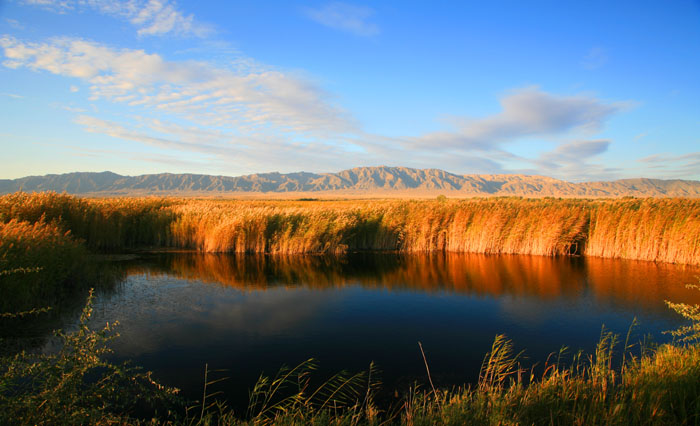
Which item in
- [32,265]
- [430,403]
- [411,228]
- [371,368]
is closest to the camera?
[430,403]

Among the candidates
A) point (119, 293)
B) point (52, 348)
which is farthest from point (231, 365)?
point (119, 293)

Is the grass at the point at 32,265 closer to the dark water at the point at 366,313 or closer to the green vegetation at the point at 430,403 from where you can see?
the dark water at the point at 366,313

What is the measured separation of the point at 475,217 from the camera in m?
21.4

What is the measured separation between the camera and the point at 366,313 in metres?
10.6

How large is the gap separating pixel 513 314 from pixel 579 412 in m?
6.26

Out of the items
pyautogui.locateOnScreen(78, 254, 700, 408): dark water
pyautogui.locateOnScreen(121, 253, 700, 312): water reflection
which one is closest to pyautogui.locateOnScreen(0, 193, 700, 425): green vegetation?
pyautogui.locateOnScreen(78, 254, 700, 408): dark water

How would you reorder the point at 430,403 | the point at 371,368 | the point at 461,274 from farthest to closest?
the point at 461,274 < the point at 371,368 < the point at 430,403

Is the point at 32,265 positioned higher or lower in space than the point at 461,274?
higher

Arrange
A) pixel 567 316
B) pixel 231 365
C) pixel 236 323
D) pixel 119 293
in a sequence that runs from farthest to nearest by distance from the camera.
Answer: pixel 119 293 → pixel 567 316 → pixel 236 323 → pixel 231 365

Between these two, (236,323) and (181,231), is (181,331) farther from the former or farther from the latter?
(181,231)

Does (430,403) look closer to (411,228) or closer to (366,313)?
(366,313)

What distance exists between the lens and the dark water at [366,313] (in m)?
7.48

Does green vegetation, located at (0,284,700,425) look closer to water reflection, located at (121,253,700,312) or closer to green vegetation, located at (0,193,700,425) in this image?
green vegetation, located at (0,193,700,425)

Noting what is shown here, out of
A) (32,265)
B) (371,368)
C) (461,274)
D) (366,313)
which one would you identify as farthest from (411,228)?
(32,265)
